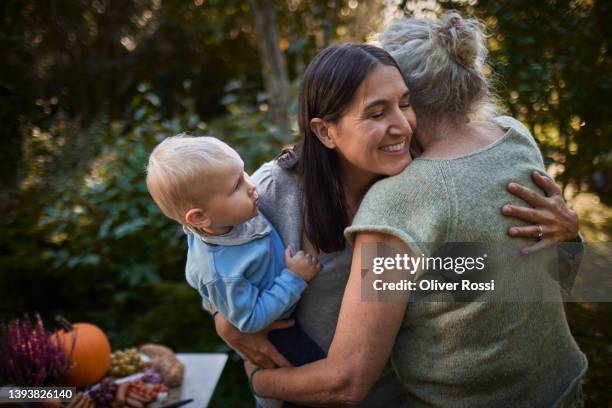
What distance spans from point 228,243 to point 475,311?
687mm

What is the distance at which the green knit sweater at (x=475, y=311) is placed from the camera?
1.29 meters

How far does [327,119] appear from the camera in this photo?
149 centimetres

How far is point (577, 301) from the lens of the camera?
6.77 feet

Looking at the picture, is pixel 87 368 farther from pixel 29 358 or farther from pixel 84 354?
pixel 29 358

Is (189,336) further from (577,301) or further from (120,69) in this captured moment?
(120,69)

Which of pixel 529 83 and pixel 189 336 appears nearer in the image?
pixel 529 83

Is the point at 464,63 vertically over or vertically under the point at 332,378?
over

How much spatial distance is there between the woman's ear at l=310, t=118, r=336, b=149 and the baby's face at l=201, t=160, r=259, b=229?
0.79 ft

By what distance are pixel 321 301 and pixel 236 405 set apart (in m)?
2.05

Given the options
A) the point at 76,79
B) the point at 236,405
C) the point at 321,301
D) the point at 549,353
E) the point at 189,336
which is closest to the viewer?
the point at 549,353

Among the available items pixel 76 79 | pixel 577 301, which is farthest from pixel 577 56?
pixel 76 79

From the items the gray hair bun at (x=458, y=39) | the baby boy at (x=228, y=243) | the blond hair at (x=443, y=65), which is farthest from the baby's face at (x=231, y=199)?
the gray hair bun at (x=458, y=39)

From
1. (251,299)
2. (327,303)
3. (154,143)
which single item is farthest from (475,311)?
(154,143)

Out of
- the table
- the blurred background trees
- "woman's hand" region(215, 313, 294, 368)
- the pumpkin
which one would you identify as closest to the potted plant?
the pumpkin
